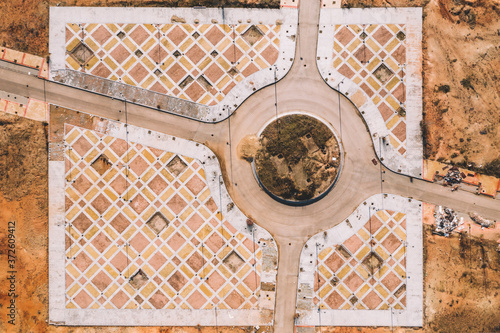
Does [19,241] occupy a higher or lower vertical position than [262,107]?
lower

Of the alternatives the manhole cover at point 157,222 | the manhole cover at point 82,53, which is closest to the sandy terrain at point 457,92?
the manhole cover at point 82,53

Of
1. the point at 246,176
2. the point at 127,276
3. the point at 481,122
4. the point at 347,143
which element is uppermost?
the point at 481,122

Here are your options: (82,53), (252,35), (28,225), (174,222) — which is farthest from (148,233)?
(252,35)

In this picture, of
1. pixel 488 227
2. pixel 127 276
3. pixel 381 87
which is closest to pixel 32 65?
pixel 127 276

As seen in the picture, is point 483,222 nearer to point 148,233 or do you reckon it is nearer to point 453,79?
point 453,79

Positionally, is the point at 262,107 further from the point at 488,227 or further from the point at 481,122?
the point at 488,227

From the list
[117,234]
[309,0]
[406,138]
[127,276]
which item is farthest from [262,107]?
[127,276]
